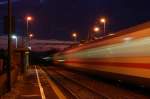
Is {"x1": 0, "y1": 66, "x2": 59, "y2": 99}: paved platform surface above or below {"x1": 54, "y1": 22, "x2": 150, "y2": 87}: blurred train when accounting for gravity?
below

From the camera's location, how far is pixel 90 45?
38.4 meters

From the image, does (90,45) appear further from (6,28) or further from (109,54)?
(6,28)

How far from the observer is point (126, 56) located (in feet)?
79.3

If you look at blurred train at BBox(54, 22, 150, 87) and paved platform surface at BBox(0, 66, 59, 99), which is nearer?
blurred train at BBox(54, 22, 150, 87)

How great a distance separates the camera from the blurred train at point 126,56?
20.8m

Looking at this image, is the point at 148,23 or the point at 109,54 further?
the point at 109,54

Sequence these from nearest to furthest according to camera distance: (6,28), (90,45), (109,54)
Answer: (6,28) → (109,54) → (90,45)

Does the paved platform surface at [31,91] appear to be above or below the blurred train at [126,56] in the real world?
below

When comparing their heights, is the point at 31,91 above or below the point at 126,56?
below

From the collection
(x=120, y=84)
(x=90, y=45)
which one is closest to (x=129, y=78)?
(x=120, y=84)

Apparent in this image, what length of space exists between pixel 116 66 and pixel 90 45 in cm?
1202

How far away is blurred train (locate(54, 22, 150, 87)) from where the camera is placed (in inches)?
819

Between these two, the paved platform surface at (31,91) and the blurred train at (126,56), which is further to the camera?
the paved platform surface at (31,91)

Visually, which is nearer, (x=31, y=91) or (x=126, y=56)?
(x=126, y=56)
